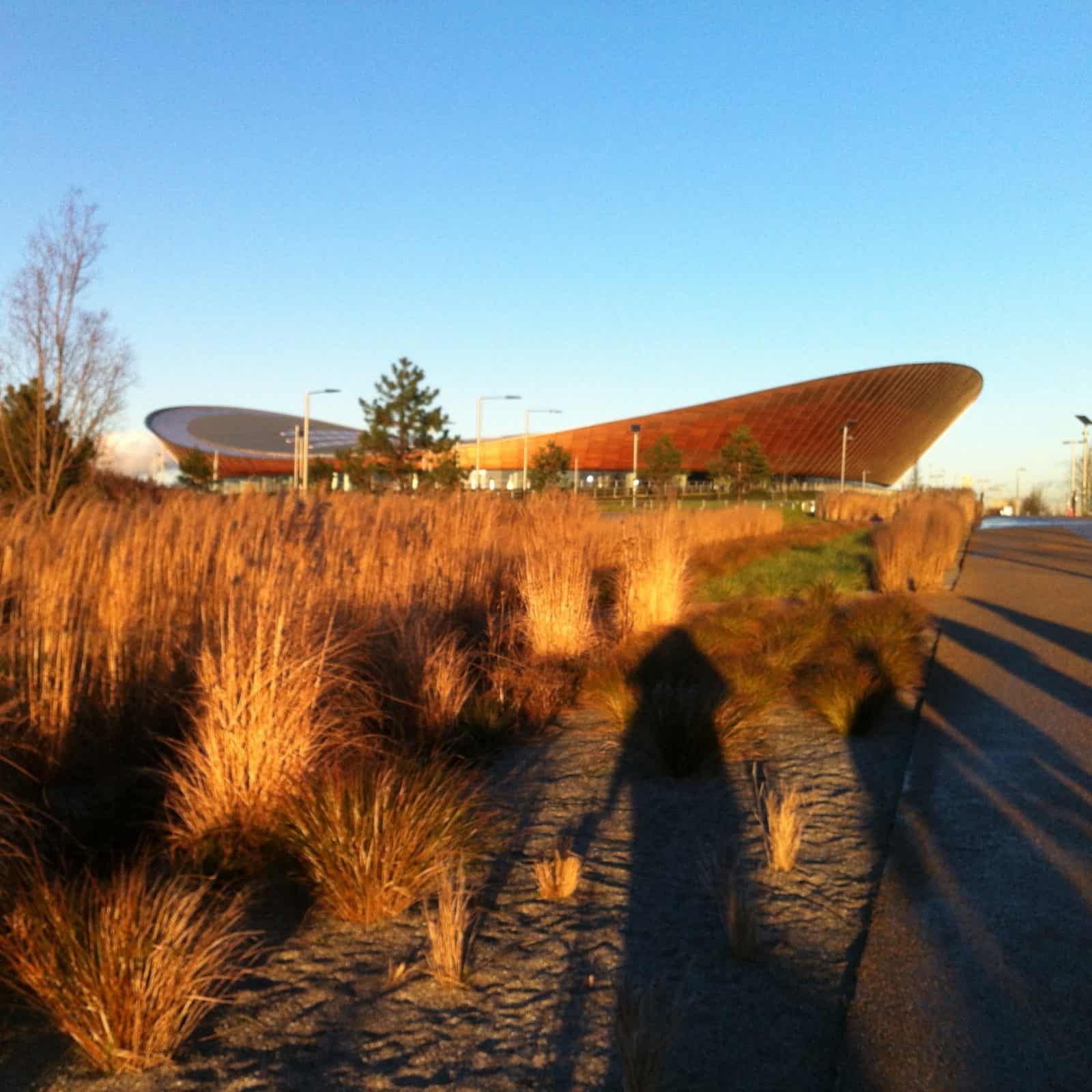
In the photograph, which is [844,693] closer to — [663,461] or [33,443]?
[33,443]

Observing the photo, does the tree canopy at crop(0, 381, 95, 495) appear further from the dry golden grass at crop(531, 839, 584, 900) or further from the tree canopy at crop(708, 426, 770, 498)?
the tree canopy at crop(708, 426, 770, 498)

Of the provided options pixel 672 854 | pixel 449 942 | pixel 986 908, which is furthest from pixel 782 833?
pixel 449 942

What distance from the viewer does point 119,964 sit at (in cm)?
300

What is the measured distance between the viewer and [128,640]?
6.02m

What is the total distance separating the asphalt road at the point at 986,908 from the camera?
2.97 meters

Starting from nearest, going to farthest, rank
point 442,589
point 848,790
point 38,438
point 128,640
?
point 848,790 < point 128,640 < point 442,589 < point 38,438

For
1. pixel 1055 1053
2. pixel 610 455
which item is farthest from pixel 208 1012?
pixel 610 455

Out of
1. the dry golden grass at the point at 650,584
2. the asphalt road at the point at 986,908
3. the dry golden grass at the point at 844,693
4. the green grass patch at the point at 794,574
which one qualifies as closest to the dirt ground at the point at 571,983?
the asphalt road at the point at 986,908

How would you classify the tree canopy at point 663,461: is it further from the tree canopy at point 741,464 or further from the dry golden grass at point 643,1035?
the dry golden grass at point 643,1035

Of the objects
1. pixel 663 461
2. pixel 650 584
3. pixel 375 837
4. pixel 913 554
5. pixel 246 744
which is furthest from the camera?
pixel 663 461

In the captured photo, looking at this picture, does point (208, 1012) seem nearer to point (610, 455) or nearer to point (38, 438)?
point (38, 438)

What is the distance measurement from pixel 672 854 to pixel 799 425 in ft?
262

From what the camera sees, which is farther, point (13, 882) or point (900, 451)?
point (900, 451)

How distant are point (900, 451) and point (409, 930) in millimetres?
99569
